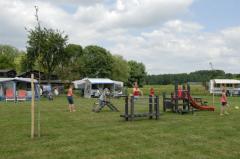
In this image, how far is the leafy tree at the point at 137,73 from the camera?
100250mm

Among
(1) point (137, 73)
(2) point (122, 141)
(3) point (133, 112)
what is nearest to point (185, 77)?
(1) point (137, 73)

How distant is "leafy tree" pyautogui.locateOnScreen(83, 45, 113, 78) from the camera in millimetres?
72500

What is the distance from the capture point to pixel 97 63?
72812 millimetres

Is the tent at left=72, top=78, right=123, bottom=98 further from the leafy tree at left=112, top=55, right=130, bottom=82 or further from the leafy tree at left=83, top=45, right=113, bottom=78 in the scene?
the leafy tree at left=112, top=55, right=130, bottom=82

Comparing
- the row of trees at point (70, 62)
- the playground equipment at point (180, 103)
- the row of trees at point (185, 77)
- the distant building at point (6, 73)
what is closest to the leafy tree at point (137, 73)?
the row of trees at point (70, 62)

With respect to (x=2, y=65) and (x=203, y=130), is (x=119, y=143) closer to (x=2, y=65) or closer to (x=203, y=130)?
(x=203, y=130)

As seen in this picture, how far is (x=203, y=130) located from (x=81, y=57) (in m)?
63.7

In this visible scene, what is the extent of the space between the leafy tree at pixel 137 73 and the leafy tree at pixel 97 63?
80.9ft

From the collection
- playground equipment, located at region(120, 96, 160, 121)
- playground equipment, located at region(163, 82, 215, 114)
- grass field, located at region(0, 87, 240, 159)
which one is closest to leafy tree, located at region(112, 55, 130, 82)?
playground equipment, located at region(163, 82, 215, 114)

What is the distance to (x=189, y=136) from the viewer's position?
10312 mm

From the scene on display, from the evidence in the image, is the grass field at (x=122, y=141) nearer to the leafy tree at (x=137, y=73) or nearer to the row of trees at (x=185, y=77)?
the row of trees at (x=185, y=77)

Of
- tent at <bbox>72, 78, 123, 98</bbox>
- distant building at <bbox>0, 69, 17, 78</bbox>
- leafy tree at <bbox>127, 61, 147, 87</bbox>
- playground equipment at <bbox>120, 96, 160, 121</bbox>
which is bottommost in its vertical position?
playground equipment at <bbox>120, 96, 160, 121</bbox>

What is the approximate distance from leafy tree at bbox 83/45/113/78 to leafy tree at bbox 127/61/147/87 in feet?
80.9

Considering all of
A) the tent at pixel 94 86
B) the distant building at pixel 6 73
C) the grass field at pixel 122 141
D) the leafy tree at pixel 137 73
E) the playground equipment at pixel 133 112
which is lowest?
the grass field at pixel 122 141
